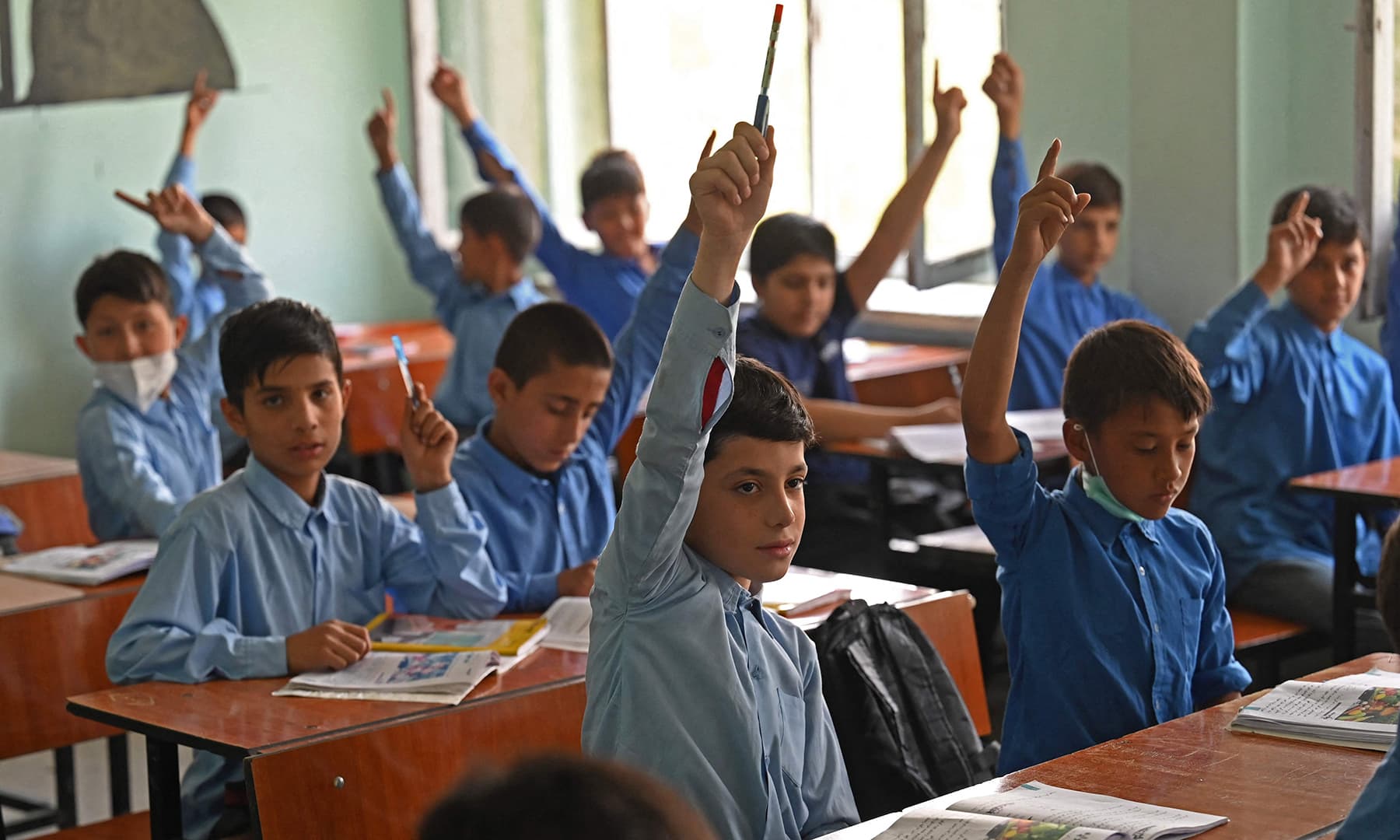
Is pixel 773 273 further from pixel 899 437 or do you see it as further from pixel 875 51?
pixel 875 51

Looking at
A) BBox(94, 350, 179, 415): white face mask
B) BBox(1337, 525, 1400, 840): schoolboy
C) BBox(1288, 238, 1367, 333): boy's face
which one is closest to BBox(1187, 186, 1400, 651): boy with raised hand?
BBox(1288, 238, 1367, 333): boy's face

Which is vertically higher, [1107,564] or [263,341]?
[263,341]

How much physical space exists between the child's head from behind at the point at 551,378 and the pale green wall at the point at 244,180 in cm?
336

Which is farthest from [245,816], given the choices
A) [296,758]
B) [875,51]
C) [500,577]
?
[875,51]

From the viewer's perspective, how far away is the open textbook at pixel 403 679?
6.93 feet

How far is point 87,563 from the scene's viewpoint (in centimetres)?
286

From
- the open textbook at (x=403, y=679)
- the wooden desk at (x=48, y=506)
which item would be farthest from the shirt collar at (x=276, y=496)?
the wooden desk at (x=48, y=506)

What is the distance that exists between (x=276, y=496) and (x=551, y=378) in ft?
1.64

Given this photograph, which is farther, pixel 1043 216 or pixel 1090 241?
pixel 1090 241

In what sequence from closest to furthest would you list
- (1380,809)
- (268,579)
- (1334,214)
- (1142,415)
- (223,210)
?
(1380,809), (1142,415), (268,579), (1334,214), (223,210)

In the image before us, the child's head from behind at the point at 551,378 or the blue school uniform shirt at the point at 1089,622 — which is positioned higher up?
the child's head from behind at the point at 551,378

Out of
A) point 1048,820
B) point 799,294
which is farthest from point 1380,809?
point 799,294

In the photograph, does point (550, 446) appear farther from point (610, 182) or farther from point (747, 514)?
point (610, 182)

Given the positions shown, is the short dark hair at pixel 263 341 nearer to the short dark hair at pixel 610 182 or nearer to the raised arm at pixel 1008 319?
the raised arm at pixel 1008 319
